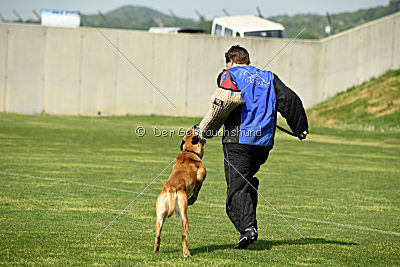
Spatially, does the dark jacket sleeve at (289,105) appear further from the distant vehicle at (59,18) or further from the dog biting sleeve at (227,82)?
the distant vehicle at (59,18)

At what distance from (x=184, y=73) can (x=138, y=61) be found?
2977 millimetres

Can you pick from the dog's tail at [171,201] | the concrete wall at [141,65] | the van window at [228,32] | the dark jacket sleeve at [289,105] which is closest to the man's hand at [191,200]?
the dog's tail at [171,201]

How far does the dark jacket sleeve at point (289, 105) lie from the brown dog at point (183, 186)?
1043mm

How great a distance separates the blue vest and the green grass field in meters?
1.27

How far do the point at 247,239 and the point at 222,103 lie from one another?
1.53 metres

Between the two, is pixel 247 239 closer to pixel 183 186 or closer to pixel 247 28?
pixel 183 186

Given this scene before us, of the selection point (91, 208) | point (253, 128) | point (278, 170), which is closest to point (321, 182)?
point (278, 170)

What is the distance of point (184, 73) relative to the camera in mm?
44500

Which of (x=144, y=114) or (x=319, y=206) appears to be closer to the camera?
(x=319, y=206)

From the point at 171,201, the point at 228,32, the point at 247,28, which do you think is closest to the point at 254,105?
the point at 171,201

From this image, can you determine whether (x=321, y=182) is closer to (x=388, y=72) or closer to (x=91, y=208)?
(x=91, y=208)

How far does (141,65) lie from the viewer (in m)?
44.1

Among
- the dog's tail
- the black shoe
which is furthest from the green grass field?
the dog's tail

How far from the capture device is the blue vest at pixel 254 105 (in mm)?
7777
